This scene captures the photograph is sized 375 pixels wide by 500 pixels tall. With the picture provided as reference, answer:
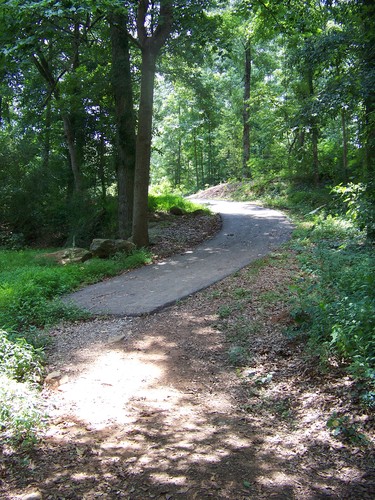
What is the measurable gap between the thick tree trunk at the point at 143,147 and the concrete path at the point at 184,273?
1526mm

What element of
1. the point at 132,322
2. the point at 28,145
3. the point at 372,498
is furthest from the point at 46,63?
the point at 372,498

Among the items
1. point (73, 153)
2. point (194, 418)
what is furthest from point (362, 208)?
point (73, 153)

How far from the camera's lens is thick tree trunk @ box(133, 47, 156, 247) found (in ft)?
39.9

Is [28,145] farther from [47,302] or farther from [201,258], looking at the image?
[47,302]

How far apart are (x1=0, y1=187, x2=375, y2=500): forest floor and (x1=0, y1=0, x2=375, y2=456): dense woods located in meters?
0.49

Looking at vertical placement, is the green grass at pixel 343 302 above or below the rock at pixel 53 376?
above

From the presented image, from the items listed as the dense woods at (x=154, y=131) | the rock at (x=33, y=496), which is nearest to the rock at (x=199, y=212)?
the dense woods at (x=154, y=131)

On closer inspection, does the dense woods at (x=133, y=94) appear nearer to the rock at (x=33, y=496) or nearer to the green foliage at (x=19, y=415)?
the green foliage at (x=19, y=415)

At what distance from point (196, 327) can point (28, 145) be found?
14331 millimetres

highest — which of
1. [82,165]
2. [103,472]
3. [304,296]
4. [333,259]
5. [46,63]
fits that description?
[46,63]

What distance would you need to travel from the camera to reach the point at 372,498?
2951 millimetres

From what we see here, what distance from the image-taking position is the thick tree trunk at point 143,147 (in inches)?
479

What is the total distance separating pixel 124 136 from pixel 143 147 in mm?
1683

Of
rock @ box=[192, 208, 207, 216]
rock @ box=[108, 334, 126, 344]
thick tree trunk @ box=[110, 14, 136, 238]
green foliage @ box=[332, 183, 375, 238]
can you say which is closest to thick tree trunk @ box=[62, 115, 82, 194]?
thick tree trunk @ box=[110, 14, 136, 238]
